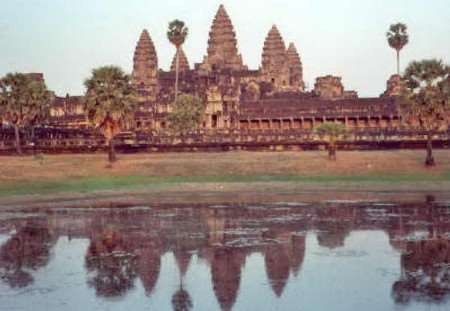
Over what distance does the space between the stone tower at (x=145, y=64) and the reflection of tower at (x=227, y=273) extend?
153m

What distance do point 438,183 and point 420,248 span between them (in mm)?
27830

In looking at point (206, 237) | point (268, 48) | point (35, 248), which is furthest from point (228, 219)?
point (268, 48)

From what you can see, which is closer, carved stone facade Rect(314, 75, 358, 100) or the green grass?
the green grass

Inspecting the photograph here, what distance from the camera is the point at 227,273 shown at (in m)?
24.4

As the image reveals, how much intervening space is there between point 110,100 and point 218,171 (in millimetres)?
10844

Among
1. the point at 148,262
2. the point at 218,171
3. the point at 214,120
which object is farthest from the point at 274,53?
the point at 148,262

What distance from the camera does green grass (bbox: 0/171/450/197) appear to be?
55219mm

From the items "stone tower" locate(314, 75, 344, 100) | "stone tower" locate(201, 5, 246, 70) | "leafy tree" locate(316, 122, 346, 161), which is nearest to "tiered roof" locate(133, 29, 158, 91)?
"stone tower" locate(201, 5, 246, 70)

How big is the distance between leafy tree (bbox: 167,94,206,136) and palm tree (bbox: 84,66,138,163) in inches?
1593

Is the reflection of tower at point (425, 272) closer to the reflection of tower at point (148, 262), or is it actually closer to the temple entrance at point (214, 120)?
the reflection of tower at point (148, 262)

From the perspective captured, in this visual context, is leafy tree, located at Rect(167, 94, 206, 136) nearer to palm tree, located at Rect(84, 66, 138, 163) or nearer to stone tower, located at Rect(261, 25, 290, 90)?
palm tree, located at Rect(84, 66, 138, 163)

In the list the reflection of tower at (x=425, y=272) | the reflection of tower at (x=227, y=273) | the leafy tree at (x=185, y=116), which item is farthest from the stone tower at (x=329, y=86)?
the reflection of tower at (x=227, y=273)

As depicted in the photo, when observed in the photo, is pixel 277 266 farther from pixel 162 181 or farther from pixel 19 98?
pixel 19 98

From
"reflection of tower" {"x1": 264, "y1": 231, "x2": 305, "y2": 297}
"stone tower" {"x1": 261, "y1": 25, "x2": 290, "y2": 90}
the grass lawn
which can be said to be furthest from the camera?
"stone tower" {"x1": 261, "y1": 25, "x2": 290, "y2": 90}
